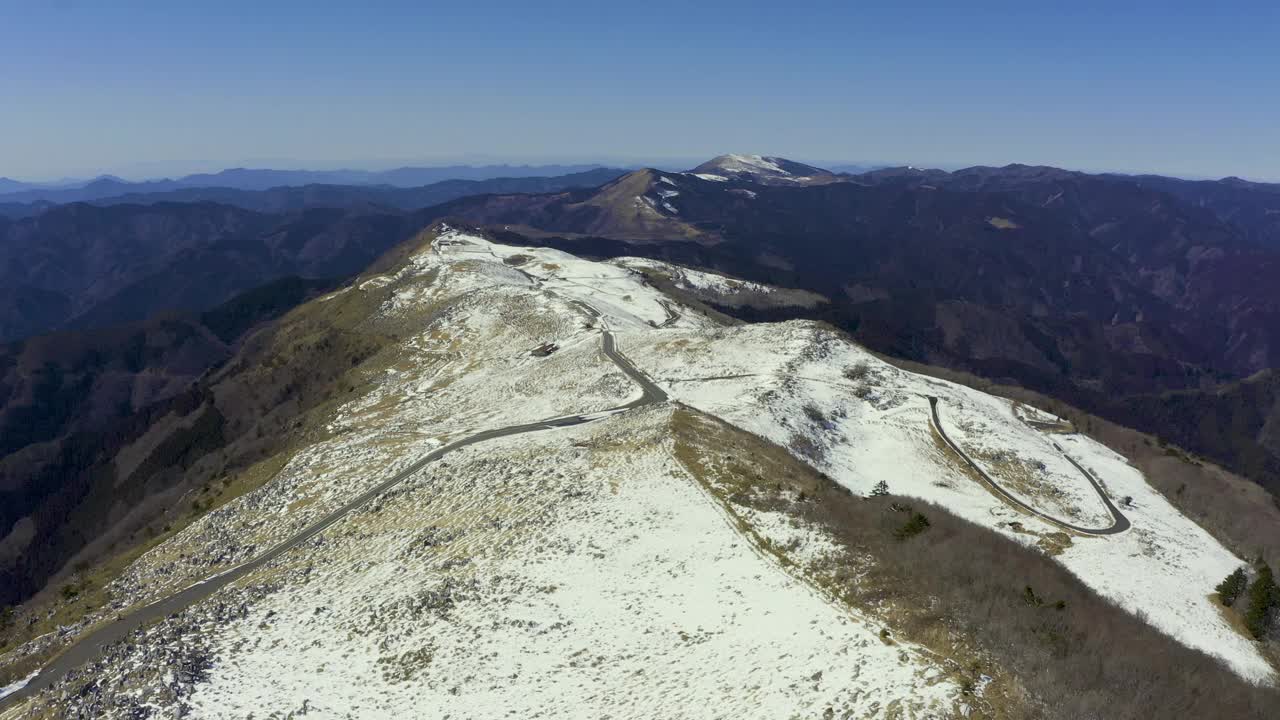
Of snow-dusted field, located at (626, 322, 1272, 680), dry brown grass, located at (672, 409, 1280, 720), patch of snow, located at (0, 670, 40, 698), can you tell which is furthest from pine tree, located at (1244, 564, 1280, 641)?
patch of snow, located at (0, 670, 40, 698)

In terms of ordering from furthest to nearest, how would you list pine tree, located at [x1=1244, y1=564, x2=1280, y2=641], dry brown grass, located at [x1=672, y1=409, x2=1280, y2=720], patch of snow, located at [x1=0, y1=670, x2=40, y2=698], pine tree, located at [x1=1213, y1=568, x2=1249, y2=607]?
pine tree, located at [x1=1213, y1=568, x2=1249, y2=607]
pine tree, located at [x1=1244, y1=564, x2=1280, y2=641]
patch of snow, located at [x1=0, y1=670, x2=40, y2=698]
dry brown grass, located at [x1=672, y1=409, x2=1280, y2=720]

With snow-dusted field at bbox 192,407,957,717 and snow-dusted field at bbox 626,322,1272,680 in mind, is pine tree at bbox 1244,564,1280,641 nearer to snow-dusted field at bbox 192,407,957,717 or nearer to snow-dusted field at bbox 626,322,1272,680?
snow-dusted field at bbox 626,322,1272,680

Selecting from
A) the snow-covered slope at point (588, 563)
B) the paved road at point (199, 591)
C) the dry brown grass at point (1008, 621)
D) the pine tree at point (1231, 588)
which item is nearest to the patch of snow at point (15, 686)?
the paved road at point (199, 591)

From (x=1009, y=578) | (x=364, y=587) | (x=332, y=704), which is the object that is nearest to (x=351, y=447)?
(x=364, y=587)

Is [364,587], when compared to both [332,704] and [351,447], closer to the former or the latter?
[332,704]

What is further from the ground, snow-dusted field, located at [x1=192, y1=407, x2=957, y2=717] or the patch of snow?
snow-dusted field, located at [x1=192, y1=407, x2=957, y2=717]

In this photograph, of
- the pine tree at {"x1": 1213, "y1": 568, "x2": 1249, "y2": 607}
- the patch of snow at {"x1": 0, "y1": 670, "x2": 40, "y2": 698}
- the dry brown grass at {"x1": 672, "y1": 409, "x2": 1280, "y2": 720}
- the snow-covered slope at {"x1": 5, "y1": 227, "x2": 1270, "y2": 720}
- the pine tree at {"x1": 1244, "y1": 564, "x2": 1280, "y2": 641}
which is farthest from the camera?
the pine tree at {"x1": 1213, "y1": 568, "x2": 1249, "y2": 607}

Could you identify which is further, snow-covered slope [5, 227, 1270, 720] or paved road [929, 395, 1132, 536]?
paved road [929, 395, 1132, 536]

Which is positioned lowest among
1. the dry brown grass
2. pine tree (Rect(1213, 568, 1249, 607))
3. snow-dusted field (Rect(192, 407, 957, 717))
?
pine tree (Rect(1213, 568, 1249, 607))
